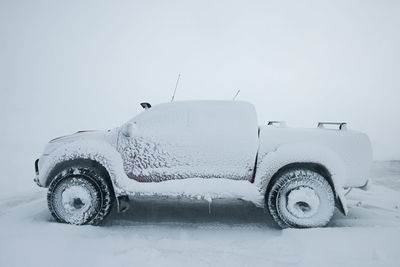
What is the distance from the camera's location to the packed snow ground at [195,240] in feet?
8.66

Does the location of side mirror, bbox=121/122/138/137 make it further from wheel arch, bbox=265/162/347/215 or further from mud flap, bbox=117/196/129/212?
wheel arch, bbox=265/162/347/215

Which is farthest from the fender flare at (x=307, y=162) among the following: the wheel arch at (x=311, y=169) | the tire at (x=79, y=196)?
the tire at (x=79, y=196)

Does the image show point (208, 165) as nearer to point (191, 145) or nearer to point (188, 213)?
point (191, 145)

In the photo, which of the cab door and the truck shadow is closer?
the cab door

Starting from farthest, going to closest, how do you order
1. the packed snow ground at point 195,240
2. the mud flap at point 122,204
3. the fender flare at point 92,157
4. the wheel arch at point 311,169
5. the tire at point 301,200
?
the mud flap at point 122,204
the fender flare at point 92,157
the wheel arch at point 311,169
the tire at point 301,200
the packed snow ground at point 195,240

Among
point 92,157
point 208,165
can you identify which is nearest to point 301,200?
point 208,165

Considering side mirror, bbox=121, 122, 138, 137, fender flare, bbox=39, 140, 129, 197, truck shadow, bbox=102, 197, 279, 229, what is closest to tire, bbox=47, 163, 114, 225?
fender flare, bbox=39, 140, 129, 197

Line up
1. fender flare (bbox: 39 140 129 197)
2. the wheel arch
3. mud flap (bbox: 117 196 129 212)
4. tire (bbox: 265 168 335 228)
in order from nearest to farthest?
1. tire (bbox: 265 168 335 228)
2. the wheel arch
3. fender flare (bbox: 39 140 129 197)
4. mud flap (bbox: 117 196 129 212)

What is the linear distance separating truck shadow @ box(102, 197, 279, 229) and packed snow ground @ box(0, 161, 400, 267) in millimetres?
15

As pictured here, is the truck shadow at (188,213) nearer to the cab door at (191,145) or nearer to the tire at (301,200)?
the tire at (301,200)

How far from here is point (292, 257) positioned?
2709mm

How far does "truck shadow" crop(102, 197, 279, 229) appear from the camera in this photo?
3950 millimetres

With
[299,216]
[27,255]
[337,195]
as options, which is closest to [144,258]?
[27,255]

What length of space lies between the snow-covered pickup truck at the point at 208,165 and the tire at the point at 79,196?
0.01 metres
